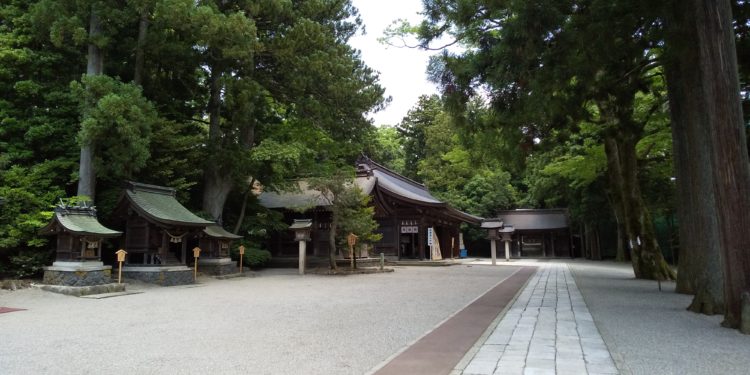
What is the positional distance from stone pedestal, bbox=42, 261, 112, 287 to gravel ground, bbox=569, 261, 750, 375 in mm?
11202

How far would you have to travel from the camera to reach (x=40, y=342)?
577 cm

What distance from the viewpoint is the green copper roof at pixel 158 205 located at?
1282 centimetres

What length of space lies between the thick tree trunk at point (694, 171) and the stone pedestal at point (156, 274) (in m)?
12.6

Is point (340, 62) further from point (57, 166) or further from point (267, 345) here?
point (267, 345)

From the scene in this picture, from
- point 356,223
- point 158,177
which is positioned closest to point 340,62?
point 356,223

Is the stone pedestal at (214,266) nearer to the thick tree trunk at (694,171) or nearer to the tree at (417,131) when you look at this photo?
the thick tree trunk at (694,171)

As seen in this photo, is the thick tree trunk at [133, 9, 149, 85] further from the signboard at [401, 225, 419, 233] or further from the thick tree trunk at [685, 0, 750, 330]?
the thick tree trunk at [685, 0, 750, 330]

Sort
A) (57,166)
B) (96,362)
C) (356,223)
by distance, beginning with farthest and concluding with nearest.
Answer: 1. (356,223)
2. (57,166)
3. (96,362)

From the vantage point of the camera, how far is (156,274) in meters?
12.9

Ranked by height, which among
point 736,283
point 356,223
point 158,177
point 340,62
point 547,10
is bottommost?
point 736,283

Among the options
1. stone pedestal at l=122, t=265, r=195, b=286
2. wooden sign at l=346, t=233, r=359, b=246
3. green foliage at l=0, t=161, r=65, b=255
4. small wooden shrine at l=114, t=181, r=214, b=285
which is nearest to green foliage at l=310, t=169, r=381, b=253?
wooden sign at l=346, t=233, r=359, b=246

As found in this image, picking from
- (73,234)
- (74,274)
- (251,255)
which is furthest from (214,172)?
(74,274)

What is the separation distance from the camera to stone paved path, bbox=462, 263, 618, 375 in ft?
14.4

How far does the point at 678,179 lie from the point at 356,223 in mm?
10505
